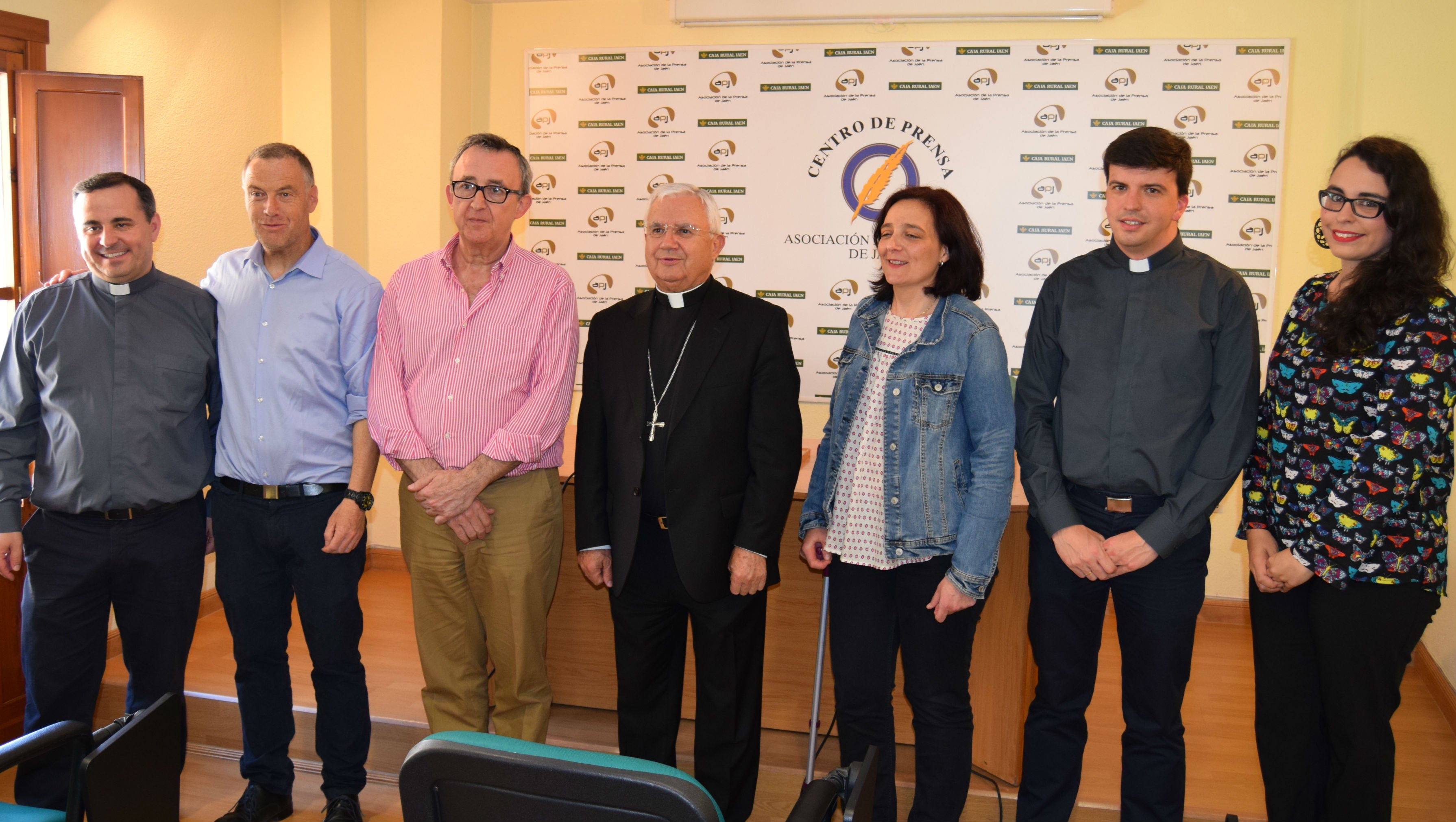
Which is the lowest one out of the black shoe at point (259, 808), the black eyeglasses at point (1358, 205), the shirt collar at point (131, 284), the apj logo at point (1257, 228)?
the black shoe at point (259, 808)

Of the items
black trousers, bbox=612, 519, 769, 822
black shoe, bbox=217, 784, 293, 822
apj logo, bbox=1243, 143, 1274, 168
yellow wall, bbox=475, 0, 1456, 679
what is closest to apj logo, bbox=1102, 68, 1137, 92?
yellow wall, bbox=475, 0, 1456, 679

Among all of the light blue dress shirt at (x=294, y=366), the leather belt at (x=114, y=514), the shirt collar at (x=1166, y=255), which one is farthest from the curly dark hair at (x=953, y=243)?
the leather belt at (x=114, y=514)

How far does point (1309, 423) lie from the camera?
207 centimetres

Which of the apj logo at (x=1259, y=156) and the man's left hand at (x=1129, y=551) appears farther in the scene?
the apj logo at (x=1259, y=156)

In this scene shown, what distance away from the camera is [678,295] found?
8.09 ft

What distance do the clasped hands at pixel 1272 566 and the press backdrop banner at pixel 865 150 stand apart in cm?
252

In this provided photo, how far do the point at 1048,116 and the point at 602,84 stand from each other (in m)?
2.25

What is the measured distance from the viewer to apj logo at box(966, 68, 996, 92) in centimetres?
455

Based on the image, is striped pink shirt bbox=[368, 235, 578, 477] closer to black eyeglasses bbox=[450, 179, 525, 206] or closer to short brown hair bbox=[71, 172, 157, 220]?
black eyeglasses bbox=[450, 179, 525, 206]

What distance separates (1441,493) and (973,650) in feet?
4.10

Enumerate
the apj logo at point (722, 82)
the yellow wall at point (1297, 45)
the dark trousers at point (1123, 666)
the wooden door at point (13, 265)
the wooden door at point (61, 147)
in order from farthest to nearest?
the apj logo at point (722, 82), the yellow wall at point (1297, 45), the wooden door at point (61, 147), the wooden door at point (13, 265), the dark trousers at point (1123, 666)

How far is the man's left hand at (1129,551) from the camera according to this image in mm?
2141

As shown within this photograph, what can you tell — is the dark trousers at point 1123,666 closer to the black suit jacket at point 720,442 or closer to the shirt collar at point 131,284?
the black suit jacket at point 720,442

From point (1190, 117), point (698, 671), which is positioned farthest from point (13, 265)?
point (1190, 117)
